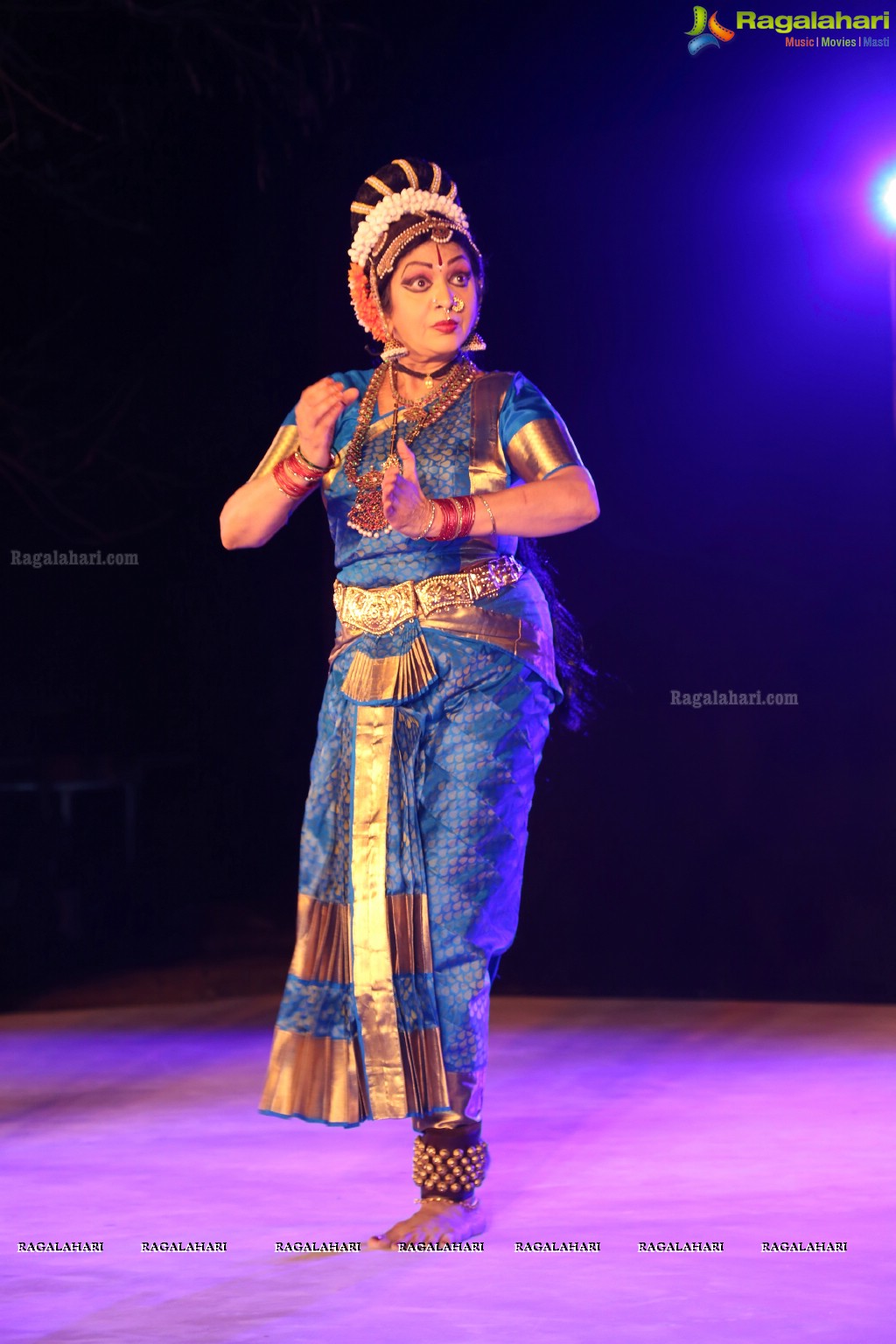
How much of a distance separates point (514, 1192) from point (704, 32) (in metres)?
3.11

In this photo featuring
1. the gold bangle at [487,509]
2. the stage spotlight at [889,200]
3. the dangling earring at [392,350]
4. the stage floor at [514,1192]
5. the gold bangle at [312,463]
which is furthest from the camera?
the stage spotlight at [889,200]

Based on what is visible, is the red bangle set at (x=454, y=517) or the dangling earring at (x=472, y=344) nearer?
the red bangle set at (x=454, y=517)

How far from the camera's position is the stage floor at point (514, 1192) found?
243cm

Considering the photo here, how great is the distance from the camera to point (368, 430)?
311cm

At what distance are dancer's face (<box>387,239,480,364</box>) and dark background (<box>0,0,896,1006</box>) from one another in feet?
6.61

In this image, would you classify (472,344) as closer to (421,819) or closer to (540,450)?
(540,450)

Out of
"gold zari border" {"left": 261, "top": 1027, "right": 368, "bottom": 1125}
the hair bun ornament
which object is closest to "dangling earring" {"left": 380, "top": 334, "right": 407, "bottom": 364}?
the hair bun ornament

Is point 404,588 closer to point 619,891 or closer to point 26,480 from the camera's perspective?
point 619,891

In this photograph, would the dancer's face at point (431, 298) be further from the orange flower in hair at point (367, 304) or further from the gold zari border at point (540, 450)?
the gold zari border at point (540, 450)

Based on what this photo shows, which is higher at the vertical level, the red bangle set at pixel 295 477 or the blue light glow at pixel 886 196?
the blue light glow at pixel 886 196

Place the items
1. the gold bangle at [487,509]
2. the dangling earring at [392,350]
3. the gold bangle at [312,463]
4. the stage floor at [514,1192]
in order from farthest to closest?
the dangling earring at [392,350] → the gold bangle at [312,463] → the gold bangle at [487,509] → the stage floor at [514,1192]

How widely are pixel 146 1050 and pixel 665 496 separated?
76.1 inches

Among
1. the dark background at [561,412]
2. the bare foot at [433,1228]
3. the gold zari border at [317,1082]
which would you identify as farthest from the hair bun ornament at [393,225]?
the dark background at [561,412]

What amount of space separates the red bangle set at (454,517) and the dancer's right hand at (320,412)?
0.23 meters
